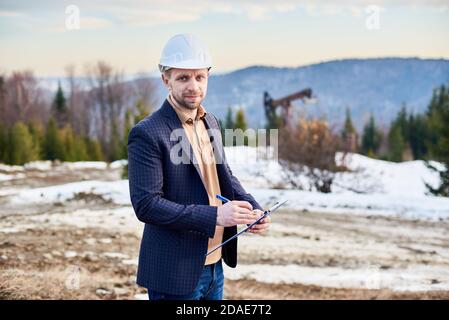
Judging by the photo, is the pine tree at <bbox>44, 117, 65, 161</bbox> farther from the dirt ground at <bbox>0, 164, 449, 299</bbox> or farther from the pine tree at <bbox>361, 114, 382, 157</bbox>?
the pine tree at <bbox>361, 114, 382, 157</bbox>

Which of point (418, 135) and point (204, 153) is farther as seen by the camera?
point (418, 135)

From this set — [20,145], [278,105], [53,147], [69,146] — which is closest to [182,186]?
[20,145]

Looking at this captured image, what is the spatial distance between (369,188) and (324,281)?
6.01 m

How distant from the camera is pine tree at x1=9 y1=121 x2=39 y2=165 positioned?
14.0 metres

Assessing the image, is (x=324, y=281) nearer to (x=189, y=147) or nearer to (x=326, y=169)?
Result: (x=189, y=147)

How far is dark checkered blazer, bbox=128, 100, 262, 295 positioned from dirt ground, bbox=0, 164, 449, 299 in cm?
277

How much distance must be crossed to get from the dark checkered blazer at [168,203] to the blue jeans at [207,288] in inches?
1.3

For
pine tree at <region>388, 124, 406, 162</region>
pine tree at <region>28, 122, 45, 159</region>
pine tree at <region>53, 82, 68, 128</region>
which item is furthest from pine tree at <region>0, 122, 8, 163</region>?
pine tree at <region>388, 124, 406, 162</region>

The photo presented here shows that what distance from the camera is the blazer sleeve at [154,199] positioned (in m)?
1.52

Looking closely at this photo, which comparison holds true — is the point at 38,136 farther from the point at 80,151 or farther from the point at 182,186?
the point at 182,186

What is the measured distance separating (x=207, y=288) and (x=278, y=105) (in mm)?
14013

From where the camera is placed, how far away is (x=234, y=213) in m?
1.52

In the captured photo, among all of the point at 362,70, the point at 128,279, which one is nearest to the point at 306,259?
the point at 128,279

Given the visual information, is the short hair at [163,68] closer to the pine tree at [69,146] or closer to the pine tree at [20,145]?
the pine tree at [20,145]
